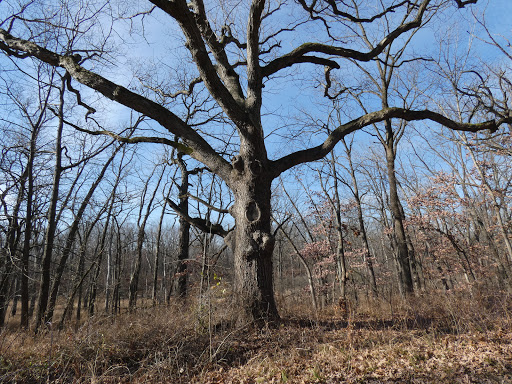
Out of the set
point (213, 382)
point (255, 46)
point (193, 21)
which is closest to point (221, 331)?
point (213, 382)

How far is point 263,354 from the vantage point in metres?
4.00

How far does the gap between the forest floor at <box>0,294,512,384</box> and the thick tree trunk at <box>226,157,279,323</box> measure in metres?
0.36

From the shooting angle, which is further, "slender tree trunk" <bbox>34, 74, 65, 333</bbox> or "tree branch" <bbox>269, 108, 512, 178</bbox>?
"slender tree trunk" <bbox>34, 74, 65, 333</bbox>

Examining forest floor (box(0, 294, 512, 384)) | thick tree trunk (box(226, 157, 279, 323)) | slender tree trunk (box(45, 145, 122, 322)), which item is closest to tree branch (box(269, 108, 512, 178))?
thick tree trunk (box(226, 157, 279, 323))

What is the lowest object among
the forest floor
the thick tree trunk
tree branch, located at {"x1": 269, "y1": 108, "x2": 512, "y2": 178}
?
the forest floor

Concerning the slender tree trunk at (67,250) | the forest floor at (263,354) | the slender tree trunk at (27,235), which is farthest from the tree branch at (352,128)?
the slender tree trunk at (27,235)

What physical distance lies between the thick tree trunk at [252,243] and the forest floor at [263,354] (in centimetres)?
36

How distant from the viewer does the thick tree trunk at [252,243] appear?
4.86 meters

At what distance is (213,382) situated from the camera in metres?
3.49

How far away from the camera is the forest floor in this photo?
3.38 metres

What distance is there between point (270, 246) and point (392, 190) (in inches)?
321

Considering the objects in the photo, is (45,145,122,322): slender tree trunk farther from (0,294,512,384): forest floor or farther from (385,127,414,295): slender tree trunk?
(385,127,414,295): slender tree trunk

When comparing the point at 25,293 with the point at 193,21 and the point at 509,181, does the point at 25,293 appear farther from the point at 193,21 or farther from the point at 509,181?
the point at 509,181

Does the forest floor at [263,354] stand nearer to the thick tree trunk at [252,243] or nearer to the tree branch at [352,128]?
the thick tree trunk at [252,243]
